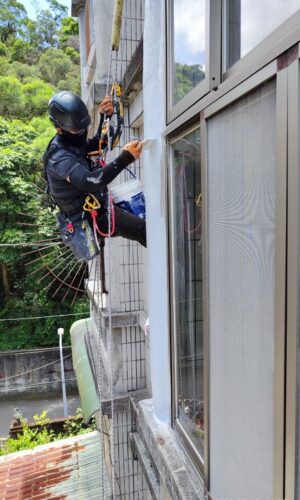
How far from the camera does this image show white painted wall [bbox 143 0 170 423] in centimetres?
225

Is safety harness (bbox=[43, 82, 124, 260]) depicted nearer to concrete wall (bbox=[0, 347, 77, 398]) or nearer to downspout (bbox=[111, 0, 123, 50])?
downspout (bbox=[111, 0, 123, 50])

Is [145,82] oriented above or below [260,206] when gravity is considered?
above

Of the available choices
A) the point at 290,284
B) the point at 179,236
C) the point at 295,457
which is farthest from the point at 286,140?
the point at 179,236

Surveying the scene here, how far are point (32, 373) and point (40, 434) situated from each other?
581cm

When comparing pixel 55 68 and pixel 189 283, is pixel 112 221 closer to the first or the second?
pixel 189 283

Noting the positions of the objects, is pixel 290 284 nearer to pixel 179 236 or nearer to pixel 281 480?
pixel 281 480

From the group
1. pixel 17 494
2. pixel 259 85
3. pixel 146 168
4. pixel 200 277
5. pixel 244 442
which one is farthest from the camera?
pixel 17 494

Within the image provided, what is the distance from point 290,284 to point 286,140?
41 cm

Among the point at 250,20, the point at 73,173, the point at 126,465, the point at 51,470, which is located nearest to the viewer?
the point at 250,20

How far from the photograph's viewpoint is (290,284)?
3.58 feet

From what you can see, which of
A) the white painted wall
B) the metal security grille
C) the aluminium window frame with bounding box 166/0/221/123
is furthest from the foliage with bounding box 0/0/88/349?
the aluminium window frame with bounding box 166/0/221/123

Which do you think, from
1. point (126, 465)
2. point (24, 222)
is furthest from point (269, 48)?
point (24, 222)

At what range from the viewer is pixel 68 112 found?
301 cm

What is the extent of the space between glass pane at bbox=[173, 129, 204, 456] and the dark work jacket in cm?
63
